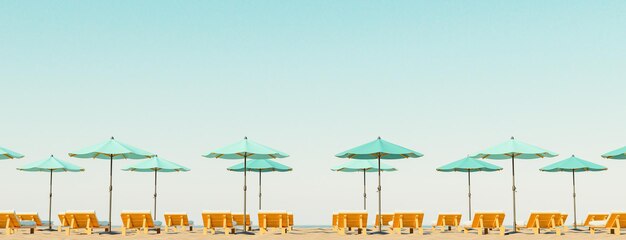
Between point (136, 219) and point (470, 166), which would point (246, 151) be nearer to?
point (136, 219)

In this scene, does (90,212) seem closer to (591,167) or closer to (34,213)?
(34,213)

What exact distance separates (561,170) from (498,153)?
4.53m

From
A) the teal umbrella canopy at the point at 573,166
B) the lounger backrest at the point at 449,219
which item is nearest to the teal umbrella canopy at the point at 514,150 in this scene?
the lounger backrest at the point at 449,219

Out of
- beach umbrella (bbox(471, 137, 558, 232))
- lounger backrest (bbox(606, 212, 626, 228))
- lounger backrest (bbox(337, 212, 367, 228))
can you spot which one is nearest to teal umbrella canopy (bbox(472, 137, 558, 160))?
beach umbrella (bbox(471, 137, 558, 232))

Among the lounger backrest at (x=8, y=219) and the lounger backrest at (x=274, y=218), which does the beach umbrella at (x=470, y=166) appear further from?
the lounger backrest at (x=8, y=219)

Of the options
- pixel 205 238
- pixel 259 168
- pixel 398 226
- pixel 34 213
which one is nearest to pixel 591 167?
pixel 398 226

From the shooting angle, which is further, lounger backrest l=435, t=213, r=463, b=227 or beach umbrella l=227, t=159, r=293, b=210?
beach umbrella l=227, t=159, r=293, b=210

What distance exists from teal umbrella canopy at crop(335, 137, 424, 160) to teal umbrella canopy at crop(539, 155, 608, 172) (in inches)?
214

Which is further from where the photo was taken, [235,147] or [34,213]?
[34,213]

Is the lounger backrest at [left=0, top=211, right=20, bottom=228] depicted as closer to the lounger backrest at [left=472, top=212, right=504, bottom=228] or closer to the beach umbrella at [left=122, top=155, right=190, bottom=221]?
the beach umbrella at [left=122, top=155, right=190, bottom=221]

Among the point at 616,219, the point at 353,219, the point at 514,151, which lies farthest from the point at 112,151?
the point at 616,219

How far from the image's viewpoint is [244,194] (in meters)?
19.3

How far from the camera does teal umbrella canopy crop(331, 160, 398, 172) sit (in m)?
23.6

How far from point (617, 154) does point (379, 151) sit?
634 cm
